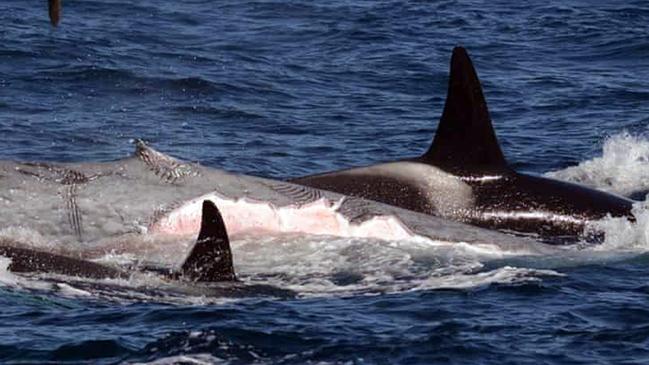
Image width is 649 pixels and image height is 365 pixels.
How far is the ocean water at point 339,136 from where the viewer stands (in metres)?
12.5

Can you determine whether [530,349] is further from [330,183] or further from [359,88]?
[359,88]

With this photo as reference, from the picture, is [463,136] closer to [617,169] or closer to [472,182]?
[472,182]

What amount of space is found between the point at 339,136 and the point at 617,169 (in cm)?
371

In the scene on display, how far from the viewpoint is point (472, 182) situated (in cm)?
1683

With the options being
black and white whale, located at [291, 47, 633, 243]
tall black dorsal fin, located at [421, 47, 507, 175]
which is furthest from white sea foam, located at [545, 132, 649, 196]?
tall black dorsal fin, located at [421, 47, 507, 175]

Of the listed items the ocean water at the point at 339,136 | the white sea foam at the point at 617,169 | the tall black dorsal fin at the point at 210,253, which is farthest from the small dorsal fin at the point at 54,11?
the white sea foam at the point at 617,169

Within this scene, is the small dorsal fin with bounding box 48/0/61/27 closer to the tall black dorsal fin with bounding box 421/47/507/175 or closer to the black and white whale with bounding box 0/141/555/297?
the black and white whale with bounding box 0/141/555/297

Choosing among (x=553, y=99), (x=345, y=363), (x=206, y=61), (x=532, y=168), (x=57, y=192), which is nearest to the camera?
(x=345, y=363)

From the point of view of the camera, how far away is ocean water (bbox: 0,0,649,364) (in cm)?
1248

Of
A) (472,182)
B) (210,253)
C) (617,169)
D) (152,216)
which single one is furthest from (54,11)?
(617,169)

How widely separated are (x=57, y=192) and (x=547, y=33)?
55.5 ft

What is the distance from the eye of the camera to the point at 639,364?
1205cm

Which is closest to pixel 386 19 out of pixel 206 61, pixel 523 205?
pixel 206 61

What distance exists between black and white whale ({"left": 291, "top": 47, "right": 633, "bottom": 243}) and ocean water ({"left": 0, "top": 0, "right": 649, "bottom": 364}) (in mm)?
681
